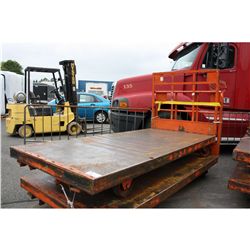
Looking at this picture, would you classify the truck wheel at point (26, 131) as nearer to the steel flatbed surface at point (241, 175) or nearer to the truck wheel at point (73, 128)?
the truck wheel at point (73, 128)

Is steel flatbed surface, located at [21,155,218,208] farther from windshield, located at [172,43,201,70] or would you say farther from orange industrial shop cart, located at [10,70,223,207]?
windshield, located at [172,43,201,70]

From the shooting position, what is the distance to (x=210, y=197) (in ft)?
10.9

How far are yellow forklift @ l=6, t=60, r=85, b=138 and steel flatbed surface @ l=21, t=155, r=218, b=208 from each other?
4963mm

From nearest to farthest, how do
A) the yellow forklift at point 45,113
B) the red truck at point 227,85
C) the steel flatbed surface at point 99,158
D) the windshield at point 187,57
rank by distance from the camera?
1. the steel flatbed surface at point 99,158
2. the red truck at point 227,85
3. the windshield at point 187,57
4. the yellow forklift at point 45,113

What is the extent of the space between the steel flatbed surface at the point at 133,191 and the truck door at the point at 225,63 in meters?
2.58

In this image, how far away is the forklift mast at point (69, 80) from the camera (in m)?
8.36

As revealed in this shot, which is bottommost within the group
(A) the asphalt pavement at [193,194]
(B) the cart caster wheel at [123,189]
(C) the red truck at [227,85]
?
(A) the asphalt pavement at [193,194]

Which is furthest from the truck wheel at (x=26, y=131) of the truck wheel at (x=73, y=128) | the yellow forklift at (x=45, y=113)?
the truck wheel at (x=73, y=128)

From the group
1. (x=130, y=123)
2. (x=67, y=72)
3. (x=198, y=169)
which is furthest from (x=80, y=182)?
(x=67, y=72)

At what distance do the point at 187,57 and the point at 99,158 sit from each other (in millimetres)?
4107

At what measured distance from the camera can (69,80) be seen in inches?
333

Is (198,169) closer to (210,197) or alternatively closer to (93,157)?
(210,197)

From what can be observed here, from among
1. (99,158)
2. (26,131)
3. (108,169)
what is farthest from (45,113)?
(108,169)

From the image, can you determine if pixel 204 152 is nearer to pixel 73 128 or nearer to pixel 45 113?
pixel 73 128
